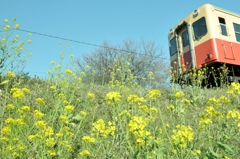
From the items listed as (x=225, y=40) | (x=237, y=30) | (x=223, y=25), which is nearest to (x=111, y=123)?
(x=225, y=40)

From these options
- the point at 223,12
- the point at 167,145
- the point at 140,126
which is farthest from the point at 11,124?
the point at 223,12

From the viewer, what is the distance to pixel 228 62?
23.2 ft

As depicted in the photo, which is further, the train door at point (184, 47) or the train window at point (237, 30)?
the train door at point (184, 47)

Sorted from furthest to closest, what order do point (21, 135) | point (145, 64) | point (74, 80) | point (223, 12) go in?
point (145, 64)
point (223, 12)
point (74, 80)
point (21, 135)

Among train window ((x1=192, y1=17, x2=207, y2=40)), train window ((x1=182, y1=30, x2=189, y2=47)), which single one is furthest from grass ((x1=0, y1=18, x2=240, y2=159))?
train window ((x1=182, y1=30, x2=189, y2=47))

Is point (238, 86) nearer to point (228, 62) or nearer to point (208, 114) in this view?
point (208, 114)

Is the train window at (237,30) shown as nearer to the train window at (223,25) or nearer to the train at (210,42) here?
the train at (210,42)

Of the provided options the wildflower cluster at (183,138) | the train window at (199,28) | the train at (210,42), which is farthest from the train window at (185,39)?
the wildflower cluster at (183,138)

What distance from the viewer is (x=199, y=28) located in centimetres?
770

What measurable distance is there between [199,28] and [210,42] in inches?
32.3

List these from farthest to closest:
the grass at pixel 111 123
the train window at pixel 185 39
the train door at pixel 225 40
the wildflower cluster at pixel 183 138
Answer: the train window at pixel 185 39 → the train door at pixel 225 40 → the grass at pixel 111 123 → the wildflower cluster at pixel 183 138

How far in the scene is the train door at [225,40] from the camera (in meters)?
7.21

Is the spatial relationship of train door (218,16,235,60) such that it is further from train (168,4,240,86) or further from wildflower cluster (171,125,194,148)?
wildflower cluster (171,125,194,148)

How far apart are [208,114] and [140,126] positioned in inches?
→ 25.9
